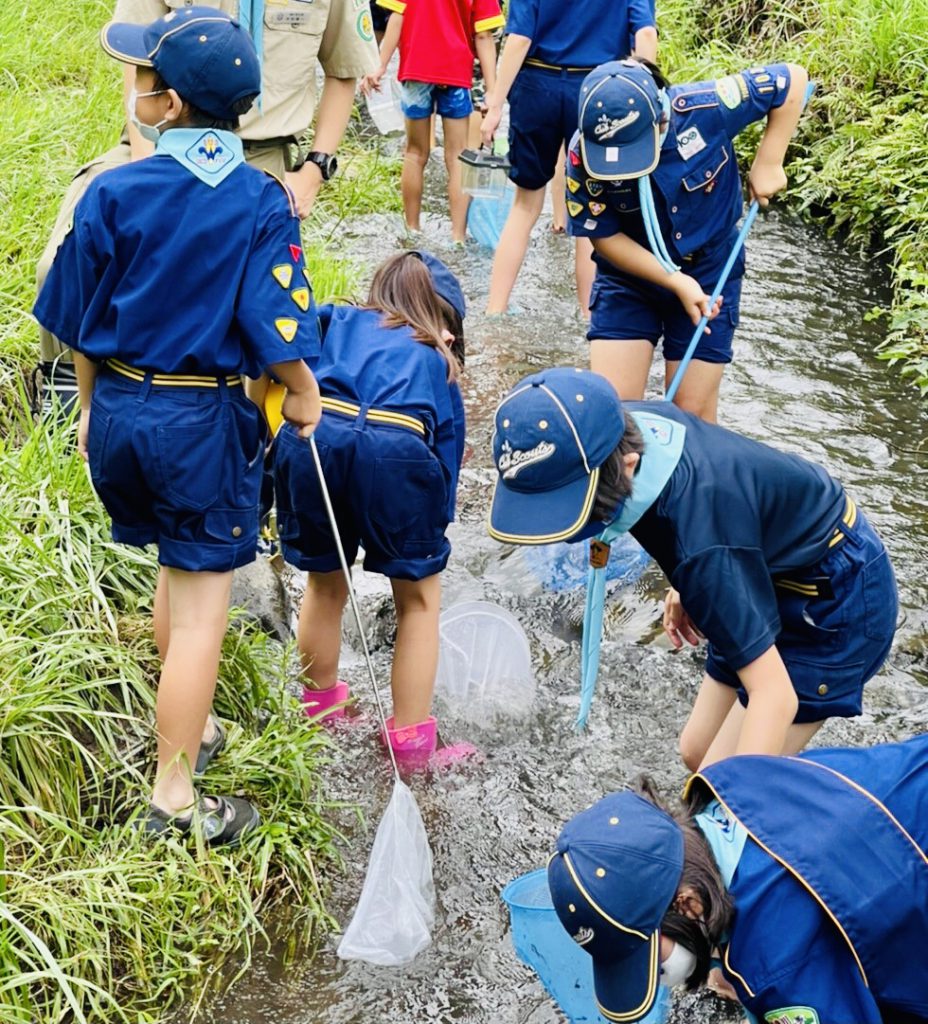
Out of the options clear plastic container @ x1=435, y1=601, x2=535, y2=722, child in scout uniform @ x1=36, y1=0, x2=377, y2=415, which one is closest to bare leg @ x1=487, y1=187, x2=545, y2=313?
child in scout uniform @ x1=36, y1=0, x2=377, y2=415

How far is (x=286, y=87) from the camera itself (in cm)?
429

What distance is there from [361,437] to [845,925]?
66.5 inches

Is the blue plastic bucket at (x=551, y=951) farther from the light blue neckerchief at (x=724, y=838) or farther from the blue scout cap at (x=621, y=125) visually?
the blue scout cap at (x=621, y=125)

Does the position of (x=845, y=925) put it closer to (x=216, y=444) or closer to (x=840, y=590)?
(x=840, y=590)

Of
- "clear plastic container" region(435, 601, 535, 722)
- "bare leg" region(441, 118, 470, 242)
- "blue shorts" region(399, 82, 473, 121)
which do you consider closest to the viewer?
"clear plastic container" region(435, 601, 535, 722)

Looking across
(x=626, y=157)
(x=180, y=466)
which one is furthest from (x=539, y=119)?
(x=180, y=466)

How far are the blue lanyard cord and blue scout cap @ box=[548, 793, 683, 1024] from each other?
234 centimetres

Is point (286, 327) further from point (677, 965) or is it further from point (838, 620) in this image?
point (677, 965)

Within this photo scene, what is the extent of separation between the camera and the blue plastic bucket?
2.71 m

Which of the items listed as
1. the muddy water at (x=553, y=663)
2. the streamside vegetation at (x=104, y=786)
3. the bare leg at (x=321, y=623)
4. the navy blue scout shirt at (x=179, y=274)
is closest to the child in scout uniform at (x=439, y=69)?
the muddy water at (x=553, y=663)

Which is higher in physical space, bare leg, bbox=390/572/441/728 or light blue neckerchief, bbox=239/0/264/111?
light blue neckerchief, bbox=239/0/264/111

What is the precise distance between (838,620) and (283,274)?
4.69 ft

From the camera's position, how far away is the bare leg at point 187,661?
3.09 metres

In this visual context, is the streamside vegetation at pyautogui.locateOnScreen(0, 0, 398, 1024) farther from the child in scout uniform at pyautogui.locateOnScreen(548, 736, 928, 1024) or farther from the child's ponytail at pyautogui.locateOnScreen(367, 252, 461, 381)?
the child in scout uniform at pyautogui.locateOnScreen(548, 736, 928, 1024)
